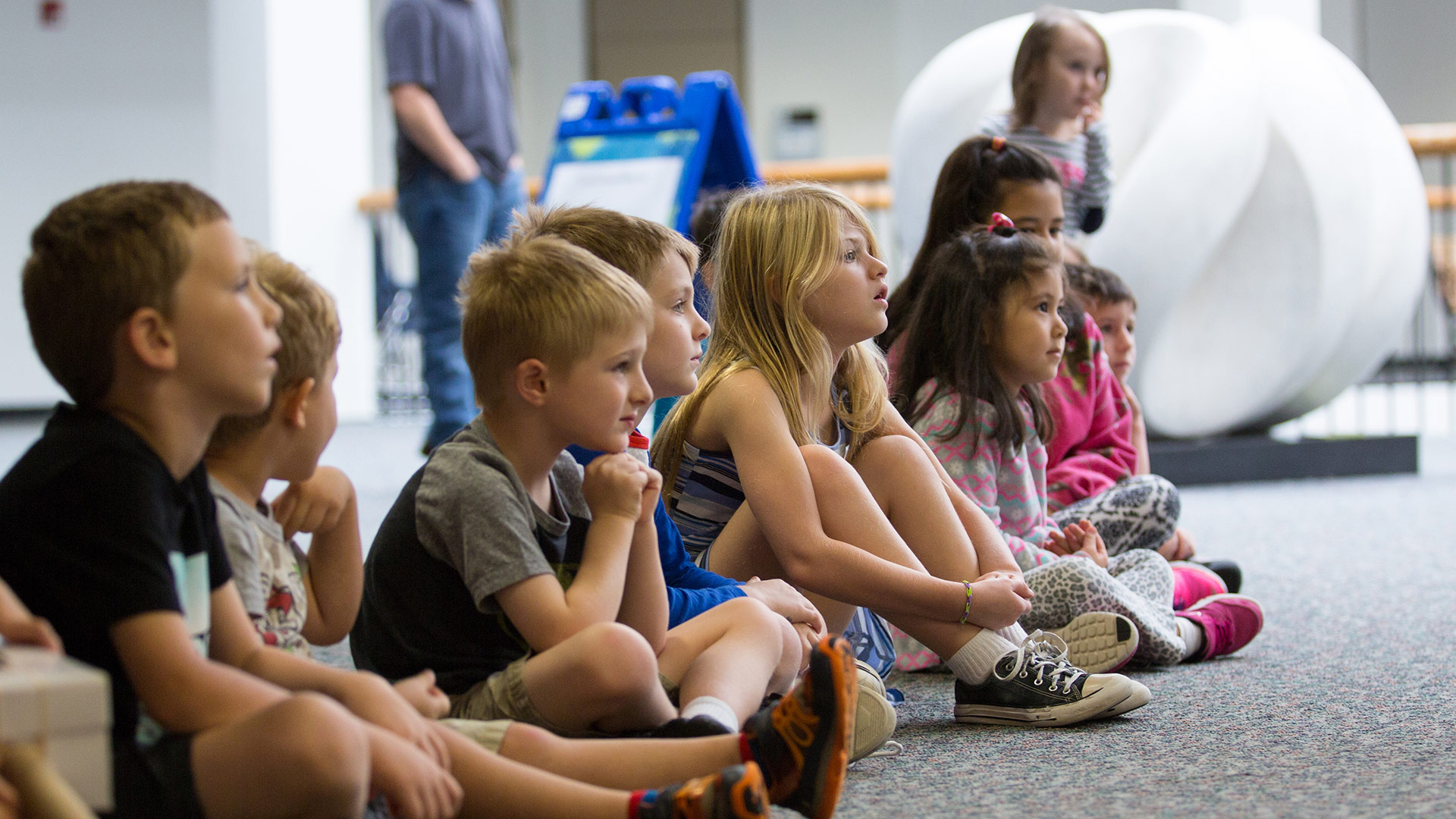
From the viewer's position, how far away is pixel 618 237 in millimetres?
1436

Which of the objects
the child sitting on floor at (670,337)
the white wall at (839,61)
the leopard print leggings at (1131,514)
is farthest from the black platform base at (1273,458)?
the white wall at (839,61)

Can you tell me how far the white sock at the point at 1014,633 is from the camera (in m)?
1.50

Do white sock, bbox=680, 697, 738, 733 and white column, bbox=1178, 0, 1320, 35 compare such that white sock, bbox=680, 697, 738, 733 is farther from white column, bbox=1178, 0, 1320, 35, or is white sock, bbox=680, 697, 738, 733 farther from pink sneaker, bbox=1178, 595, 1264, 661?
white column, bbox=1178, 0, 1320, 35

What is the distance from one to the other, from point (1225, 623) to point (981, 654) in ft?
1.69

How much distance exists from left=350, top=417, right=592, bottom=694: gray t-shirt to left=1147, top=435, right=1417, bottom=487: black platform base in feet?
9.87

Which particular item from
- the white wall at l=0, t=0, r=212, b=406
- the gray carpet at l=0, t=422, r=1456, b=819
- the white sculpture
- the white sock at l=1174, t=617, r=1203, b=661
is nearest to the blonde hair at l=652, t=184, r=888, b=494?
the gray carpet at l=0, t=422, r=1456, b=819

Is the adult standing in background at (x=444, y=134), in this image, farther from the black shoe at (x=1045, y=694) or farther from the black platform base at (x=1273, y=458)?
the black shoe at (x=1045, y=694)

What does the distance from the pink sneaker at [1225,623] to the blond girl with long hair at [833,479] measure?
355mm

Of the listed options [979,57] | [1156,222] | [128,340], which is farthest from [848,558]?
[979,57]

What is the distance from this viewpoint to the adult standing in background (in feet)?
10.8

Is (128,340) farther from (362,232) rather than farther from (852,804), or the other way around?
(362,232)

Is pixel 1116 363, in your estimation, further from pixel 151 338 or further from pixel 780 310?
pixel 151 338

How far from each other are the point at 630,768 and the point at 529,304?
0.40 metres

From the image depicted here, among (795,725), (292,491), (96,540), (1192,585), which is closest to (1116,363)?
(1192,585)
